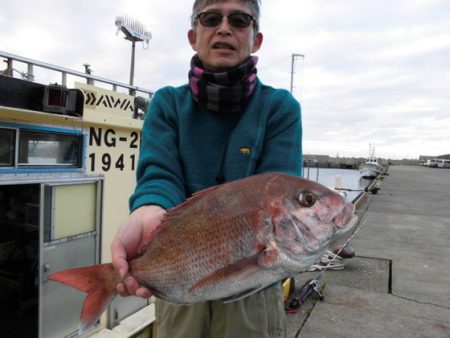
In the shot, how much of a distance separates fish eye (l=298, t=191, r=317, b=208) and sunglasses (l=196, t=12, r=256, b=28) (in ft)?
3.82

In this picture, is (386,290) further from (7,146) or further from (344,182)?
(344,182)

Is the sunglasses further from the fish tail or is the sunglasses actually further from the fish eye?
the fish tail

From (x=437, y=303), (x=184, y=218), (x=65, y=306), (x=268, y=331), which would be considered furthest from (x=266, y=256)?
(x=437, y=303)

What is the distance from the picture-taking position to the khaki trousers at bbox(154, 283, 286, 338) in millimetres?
2217

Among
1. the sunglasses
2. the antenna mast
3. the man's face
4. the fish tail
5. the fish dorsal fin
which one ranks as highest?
the antenna mast

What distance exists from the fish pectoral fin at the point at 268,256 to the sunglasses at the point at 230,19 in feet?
4.47

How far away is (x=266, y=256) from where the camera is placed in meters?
1.59

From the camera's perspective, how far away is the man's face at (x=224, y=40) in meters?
2.29

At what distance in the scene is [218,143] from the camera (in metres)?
2.38

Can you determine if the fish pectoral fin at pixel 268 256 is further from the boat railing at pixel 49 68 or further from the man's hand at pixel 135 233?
the boat railing at pixel 49 68

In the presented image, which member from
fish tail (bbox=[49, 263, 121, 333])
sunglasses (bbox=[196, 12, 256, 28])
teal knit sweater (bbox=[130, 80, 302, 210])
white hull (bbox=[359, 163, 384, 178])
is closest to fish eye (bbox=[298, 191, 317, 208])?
teal knit sweater (bbox=[130, 80, 302, 210])

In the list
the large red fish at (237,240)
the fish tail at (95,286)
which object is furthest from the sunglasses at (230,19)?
the fish tail at (95,286)

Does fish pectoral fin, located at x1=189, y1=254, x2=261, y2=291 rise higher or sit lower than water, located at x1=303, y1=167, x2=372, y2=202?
higher

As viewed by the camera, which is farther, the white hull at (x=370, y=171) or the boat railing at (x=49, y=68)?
the white hull at (x=370, y=171)
